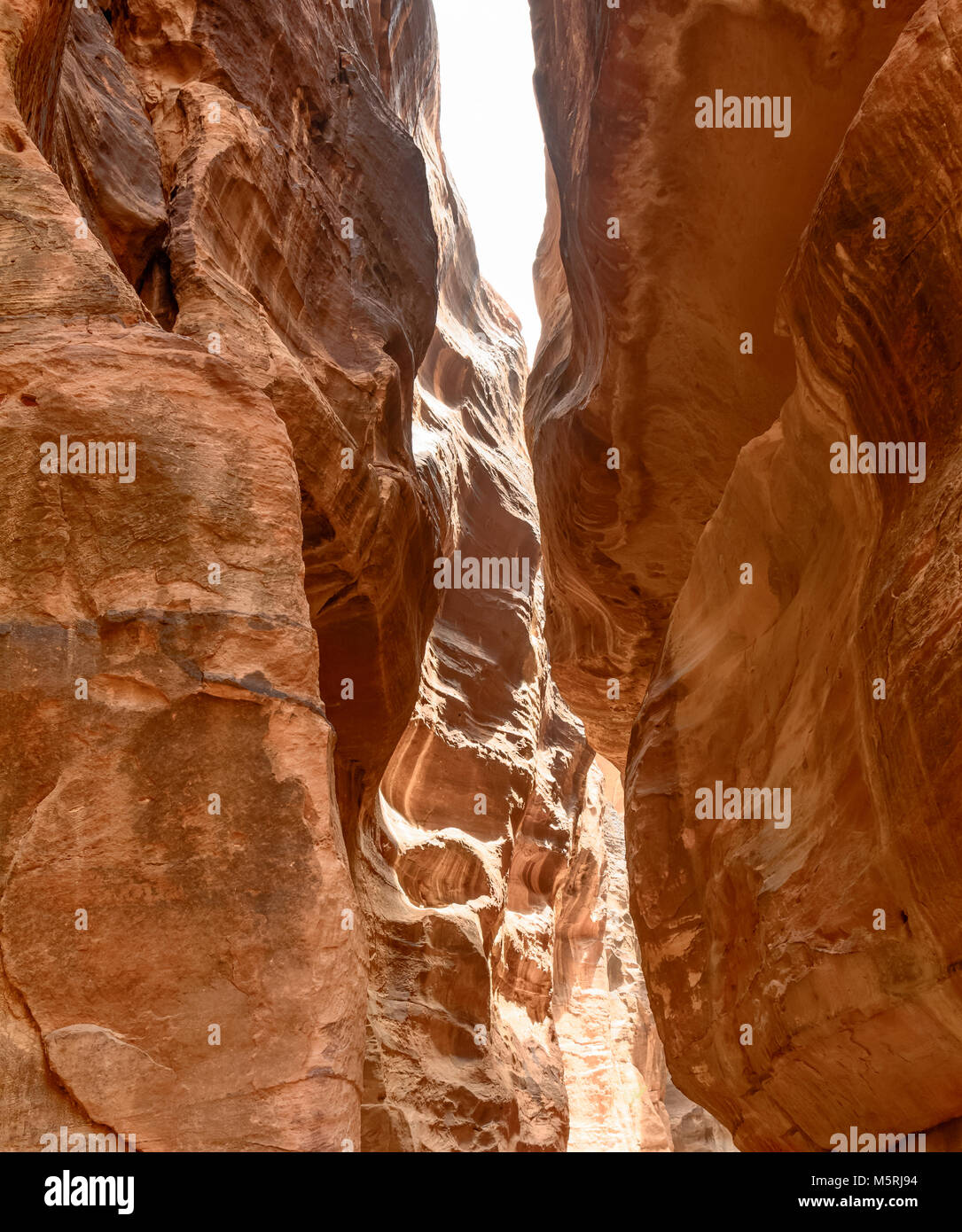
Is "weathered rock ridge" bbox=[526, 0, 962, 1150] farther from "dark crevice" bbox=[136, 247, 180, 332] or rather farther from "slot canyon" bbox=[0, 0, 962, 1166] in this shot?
"dark crevice" bbox=[136, 247, 180, 332]

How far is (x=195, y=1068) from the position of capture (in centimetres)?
405

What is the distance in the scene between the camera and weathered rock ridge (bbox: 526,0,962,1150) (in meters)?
5.15

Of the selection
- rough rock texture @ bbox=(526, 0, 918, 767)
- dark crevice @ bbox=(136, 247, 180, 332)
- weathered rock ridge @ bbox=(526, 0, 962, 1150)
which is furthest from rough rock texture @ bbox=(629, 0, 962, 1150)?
dark crevice @ bbox=(136, 247, 180, 332)

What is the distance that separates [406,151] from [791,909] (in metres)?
8.09

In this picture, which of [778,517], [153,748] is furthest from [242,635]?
[778,517]

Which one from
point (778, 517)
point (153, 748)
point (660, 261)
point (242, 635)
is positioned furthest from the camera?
point (660, 261)

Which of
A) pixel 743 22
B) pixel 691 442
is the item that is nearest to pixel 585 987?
pixel 691 442

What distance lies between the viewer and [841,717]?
6301mm

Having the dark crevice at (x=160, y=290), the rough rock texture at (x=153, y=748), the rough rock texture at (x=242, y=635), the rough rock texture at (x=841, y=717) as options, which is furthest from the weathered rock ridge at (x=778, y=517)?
the dark crevice at (x=160, y=290)

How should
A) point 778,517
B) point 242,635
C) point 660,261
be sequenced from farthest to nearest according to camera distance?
point 660,261 → point 778,517 → point 242,635

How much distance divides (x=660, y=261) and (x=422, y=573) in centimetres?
364

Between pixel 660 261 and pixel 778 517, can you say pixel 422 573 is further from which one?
pixel 778 517

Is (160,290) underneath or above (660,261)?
underneath

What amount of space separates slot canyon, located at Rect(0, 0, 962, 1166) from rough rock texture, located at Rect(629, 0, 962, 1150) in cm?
3
